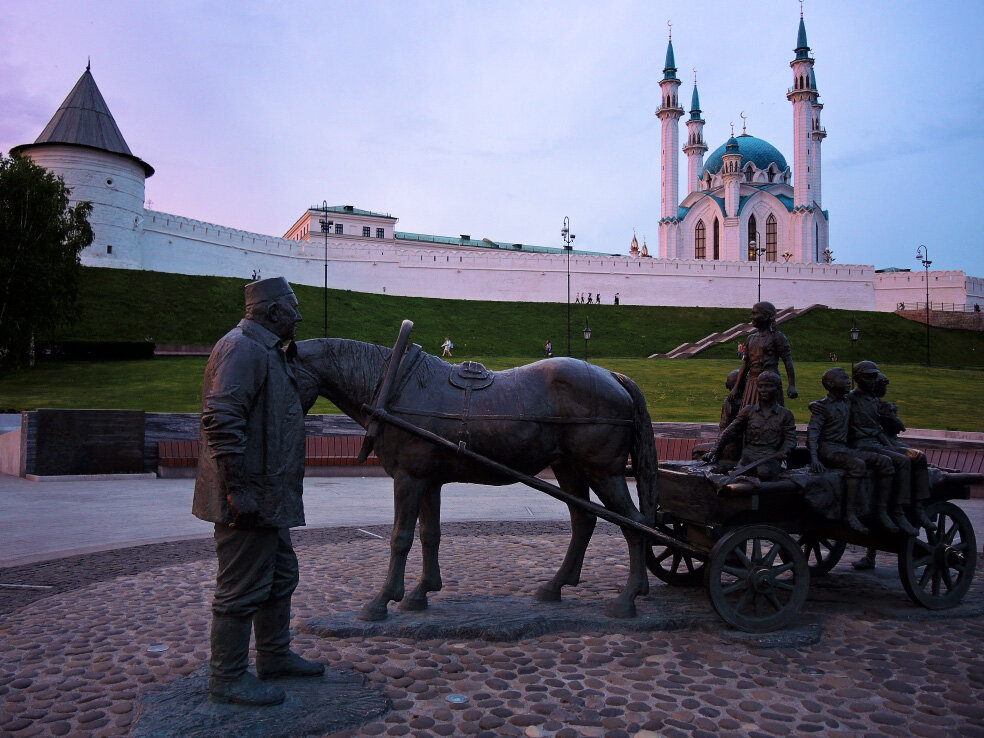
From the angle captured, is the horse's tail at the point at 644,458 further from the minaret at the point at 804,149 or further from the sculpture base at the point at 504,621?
the minaret at the point at 804,149

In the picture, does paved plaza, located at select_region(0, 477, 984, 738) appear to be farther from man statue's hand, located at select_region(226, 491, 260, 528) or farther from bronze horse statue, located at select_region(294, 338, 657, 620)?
man statue's hand, located at select_region(226, 491, 260, 528)

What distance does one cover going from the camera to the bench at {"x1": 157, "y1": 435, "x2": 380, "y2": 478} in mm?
13250

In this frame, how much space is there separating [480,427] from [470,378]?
1.26 feet

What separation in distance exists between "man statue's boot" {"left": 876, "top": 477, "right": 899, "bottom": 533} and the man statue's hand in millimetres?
4478

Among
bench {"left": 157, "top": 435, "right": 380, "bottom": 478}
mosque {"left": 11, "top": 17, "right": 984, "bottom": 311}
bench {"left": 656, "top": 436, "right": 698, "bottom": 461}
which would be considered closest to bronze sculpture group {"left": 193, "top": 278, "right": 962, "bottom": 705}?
bench {"left": 656, "top": 436, "right": 698, "bottom": 461}

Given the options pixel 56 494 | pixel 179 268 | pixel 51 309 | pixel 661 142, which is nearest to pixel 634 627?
pixel 56 494

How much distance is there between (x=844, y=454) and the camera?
17.9 ft

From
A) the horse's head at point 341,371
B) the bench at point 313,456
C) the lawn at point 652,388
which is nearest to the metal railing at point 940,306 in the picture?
the lawn at point 652,388

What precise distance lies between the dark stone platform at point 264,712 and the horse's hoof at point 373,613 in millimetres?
899

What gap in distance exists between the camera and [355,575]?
654cm

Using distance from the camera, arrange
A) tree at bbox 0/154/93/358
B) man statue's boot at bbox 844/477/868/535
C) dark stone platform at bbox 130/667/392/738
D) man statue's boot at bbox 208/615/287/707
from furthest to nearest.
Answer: tree at bbox 0/154/93/358 < man statue's boot at bbox 844/477/868/535 < man statue's boot at bbox 208/615/287/707 < dark stone platform at bbox 130/667/392/738

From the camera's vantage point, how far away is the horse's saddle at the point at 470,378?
521cm

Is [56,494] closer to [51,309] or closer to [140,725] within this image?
[140,725]

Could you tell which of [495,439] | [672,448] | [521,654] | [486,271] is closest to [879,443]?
[495,439]
